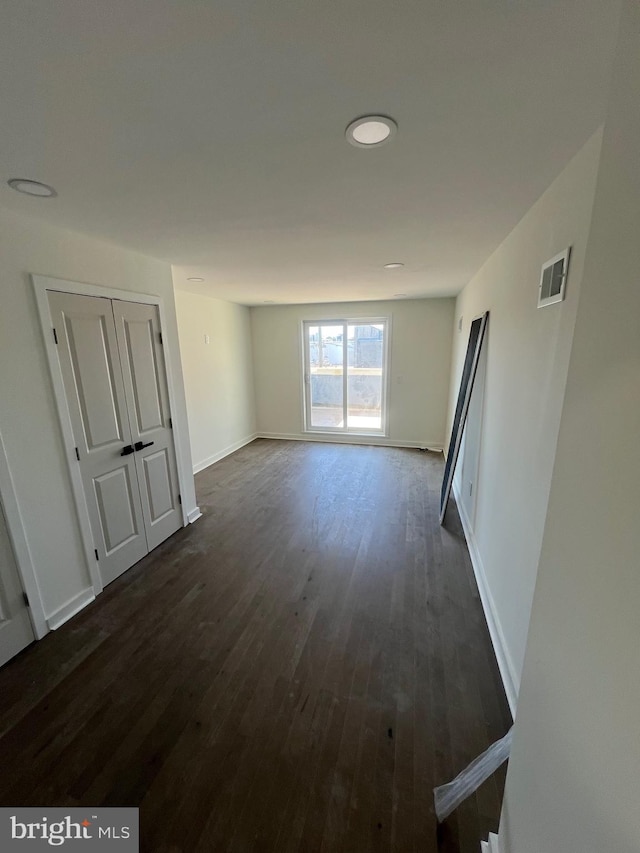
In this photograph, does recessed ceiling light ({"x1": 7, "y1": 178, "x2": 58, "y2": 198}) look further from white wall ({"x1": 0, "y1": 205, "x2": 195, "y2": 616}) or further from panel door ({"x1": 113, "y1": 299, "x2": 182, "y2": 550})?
panel door ({"x1": 113, "y1": 299, "x2": 182, "y2": 550})

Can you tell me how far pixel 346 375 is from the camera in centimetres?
591

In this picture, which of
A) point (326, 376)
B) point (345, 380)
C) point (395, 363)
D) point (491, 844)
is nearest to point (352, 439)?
point (345, 380)

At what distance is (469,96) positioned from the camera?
3.17 ft

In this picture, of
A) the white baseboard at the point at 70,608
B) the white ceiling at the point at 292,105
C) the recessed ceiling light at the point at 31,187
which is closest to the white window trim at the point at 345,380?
the white ceiling at the point at 292,105

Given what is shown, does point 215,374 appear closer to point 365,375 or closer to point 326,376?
point 326,376

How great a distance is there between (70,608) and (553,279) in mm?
3281

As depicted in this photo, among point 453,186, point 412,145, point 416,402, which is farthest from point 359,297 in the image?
point 412,145

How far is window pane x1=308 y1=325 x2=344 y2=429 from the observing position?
586 centimetres

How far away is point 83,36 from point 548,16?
1029 millimetres

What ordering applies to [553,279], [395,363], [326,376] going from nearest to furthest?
1. [553,279]
2. [395,363]
3. [326,376]

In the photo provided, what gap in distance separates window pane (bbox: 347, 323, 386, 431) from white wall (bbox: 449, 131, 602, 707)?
120 inches

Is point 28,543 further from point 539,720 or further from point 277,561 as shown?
point 539,720

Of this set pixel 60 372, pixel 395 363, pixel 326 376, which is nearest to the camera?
A: pixel 60 372

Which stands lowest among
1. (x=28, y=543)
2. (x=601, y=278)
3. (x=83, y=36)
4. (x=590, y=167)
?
(x=28, y=543)
